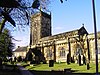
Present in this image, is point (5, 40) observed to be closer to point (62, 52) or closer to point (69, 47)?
point (69, 47)

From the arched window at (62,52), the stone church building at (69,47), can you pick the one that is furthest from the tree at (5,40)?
the arched window at (62,52)

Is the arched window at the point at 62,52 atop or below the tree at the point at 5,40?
below

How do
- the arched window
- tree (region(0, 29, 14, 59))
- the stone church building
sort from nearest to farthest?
tree (region(0, 29, 14, 59)), the stone church building, the arched window

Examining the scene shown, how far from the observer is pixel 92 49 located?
4931 centimetres

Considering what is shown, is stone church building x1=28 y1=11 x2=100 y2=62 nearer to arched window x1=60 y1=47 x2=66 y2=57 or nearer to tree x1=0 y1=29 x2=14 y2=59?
arched window x1=60 y1=47 x2=66 y2=57

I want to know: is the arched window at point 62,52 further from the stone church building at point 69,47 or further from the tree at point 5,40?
the tree at point 5,40

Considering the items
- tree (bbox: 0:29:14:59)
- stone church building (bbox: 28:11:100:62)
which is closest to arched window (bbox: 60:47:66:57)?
stone church building (bbox: 28:11:100:62)

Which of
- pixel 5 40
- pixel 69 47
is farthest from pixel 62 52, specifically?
pixel 5 40

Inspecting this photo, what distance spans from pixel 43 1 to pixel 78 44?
32973 millimetres

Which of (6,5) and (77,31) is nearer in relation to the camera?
(6,5)

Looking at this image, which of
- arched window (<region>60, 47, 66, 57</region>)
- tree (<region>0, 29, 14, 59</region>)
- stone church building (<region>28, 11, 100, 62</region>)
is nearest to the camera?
tree (<region>0, 29, 14, 59</region>)

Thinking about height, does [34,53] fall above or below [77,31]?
below

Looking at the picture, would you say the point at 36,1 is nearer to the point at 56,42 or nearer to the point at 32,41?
the point at 56,42

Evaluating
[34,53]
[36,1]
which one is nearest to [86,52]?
[34,53]
